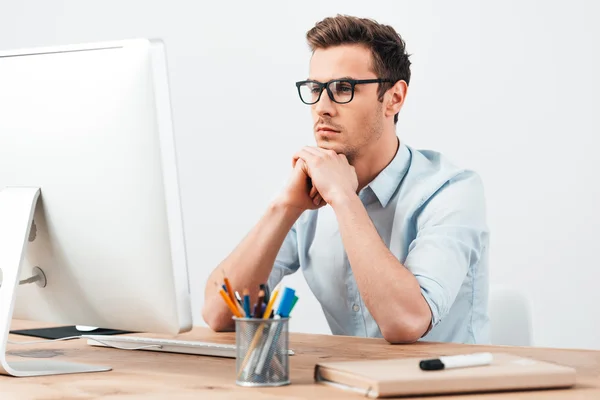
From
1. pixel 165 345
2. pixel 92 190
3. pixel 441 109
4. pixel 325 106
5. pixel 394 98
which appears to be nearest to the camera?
pixel 92 190

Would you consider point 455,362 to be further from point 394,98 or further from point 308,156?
point 394,98

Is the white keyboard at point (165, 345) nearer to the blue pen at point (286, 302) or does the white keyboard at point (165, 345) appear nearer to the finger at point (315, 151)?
the blue pen at point (286, 302)

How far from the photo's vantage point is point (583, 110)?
9.81ft

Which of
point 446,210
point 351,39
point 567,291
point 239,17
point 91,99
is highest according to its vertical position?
point 239,17

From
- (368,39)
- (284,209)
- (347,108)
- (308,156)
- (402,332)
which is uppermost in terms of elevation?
(368,39)

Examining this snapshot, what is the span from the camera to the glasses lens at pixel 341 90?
197 centimetres

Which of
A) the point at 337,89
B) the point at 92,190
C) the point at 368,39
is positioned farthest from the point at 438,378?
the point at 368,39

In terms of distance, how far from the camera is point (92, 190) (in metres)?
1.16

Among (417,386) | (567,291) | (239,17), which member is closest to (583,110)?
(567,291)

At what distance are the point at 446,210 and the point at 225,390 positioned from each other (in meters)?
0.94

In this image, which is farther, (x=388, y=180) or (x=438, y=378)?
(x=388, y=180)

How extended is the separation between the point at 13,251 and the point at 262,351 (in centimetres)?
42

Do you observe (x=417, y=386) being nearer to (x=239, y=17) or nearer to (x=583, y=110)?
(x=583, y=110)

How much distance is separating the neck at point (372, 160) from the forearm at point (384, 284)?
33 centimetres
